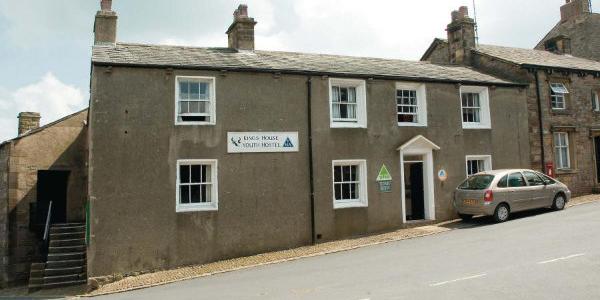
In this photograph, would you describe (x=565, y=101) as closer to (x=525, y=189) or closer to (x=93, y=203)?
(x=525, y=189)

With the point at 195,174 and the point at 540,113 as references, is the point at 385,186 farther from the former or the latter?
the point at 540,113

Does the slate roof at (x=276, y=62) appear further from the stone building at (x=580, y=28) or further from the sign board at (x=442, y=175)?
the stone building at (x=580, y=28)

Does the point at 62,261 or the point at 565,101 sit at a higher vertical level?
the point at 565,101

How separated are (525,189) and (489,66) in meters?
7.51

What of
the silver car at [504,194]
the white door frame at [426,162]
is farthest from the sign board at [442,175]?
the silver car at [504,194]

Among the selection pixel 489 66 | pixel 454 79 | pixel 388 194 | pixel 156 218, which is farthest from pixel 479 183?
pixel 156 218

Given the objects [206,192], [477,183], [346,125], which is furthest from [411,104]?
[206,192]

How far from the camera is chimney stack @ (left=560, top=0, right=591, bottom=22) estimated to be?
98.7 feet

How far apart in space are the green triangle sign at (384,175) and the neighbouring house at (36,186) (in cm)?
1205

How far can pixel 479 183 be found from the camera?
15438 millimetres

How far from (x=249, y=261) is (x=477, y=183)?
7762mm

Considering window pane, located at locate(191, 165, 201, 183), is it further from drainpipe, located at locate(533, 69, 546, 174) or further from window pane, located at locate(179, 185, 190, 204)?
drainpipe, located at locate(533, 69, 546, 174)

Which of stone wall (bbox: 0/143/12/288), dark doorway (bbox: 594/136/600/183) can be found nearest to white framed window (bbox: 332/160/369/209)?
dark doorway (bbox: 594/136/600/183)

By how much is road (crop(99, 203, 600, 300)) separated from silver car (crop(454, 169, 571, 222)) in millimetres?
1179
